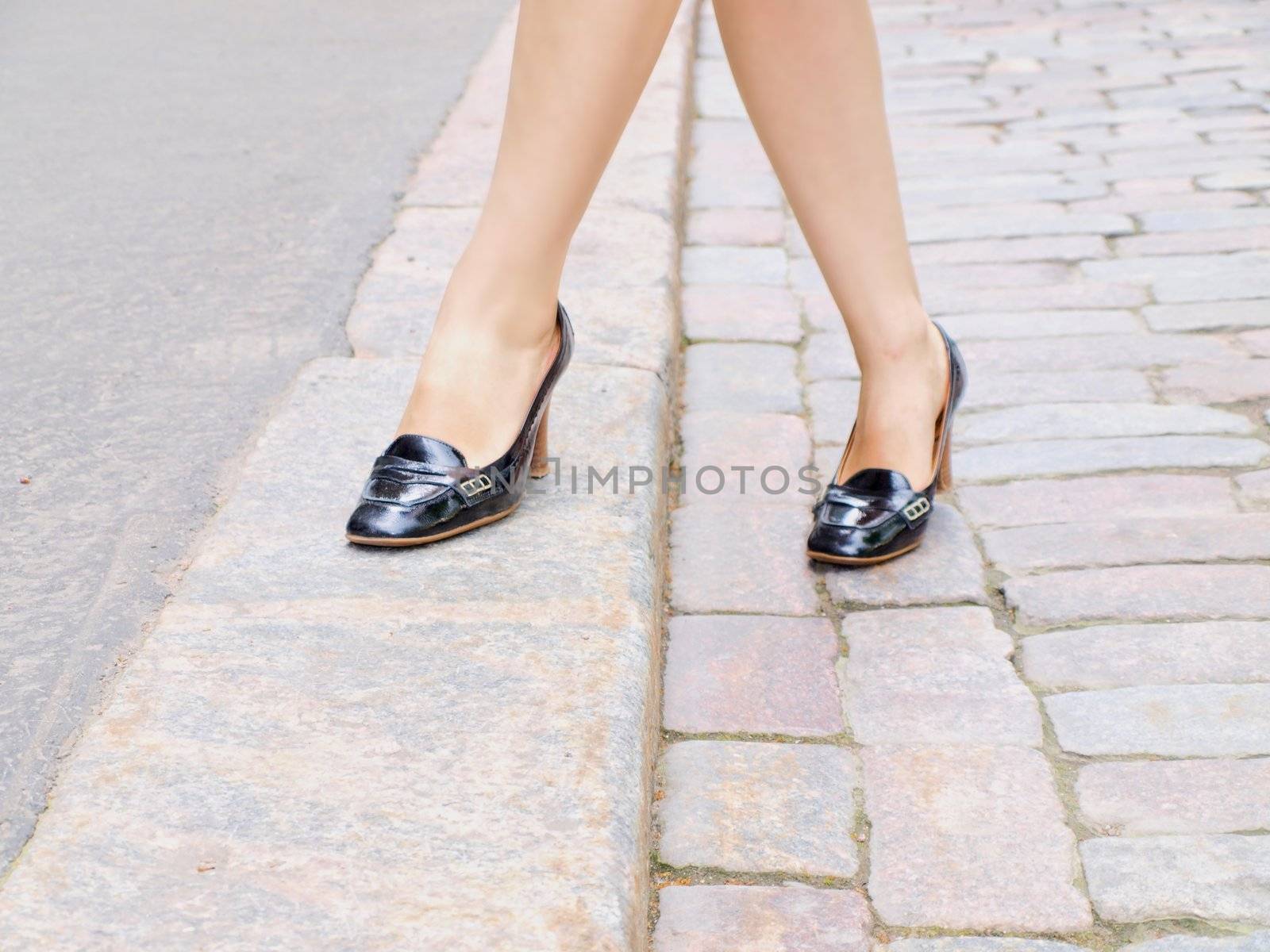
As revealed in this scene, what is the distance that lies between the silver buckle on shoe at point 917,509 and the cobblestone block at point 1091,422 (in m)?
0.40

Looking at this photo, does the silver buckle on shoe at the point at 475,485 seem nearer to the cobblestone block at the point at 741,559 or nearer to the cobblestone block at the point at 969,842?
the cobblestone block at the point at 741,559

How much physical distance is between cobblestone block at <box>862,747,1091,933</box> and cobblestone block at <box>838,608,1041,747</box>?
36mm

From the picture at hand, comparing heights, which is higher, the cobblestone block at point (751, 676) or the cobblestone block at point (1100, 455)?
the cobblestone block at point (751, 676)

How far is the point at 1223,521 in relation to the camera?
6.45 feet

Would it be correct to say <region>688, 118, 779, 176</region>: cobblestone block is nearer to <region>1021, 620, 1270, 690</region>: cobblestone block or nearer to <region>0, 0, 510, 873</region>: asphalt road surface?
<region>0, 0, 510, 873</region>: asphalt road surface

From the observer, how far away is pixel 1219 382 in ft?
7.86

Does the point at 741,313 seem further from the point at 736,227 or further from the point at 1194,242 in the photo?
the point at 1194,242

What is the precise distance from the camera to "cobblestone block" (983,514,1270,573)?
189 cm

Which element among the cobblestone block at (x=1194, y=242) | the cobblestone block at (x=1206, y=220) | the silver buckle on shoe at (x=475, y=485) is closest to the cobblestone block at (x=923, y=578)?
the silver buckle on shoe at (x=475, y=485)

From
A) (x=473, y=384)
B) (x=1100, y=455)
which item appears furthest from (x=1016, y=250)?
(x=473, y=384)

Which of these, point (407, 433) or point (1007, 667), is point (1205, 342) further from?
point (407, 433)

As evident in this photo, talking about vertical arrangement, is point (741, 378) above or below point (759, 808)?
below

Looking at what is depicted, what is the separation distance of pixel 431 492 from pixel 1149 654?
2.78 feet

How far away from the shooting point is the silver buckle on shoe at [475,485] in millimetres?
1688
